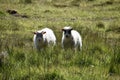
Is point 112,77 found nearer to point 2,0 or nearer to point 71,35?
point 71,35

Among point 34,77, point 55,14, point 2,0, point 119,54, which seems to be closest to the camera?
point 34,77

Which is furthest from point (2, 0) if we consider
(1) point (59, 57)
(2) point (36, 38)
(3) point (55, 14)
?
(1) point (59, 57)

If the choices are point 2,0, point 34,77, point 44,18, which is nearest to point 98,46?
point 34,77

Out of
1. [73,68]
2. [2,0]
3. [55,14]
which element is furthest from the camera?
[2,0]

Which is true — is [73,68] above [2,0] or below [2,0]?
below

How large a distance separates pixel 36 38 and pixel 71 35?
1.25m

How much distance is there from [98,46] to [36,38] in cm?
225

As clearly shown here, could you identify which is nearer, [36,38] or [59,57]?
[59,57]

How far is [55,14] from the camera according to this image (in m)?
28.3

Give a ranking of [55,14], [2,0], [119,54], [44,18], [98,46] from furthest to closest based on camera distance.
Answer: [2,0]
[55,14]
[44,18]
[98,46]
[119,54]

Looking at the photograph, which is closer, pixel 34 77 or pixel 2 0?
pixel 34 77

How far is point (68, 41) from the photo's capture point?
1332 centimetres

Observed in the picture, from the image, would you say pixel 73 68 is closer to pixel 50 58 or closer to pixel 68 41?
pixel 50 58

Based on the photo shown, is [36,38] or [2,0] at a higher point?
[2,0]
